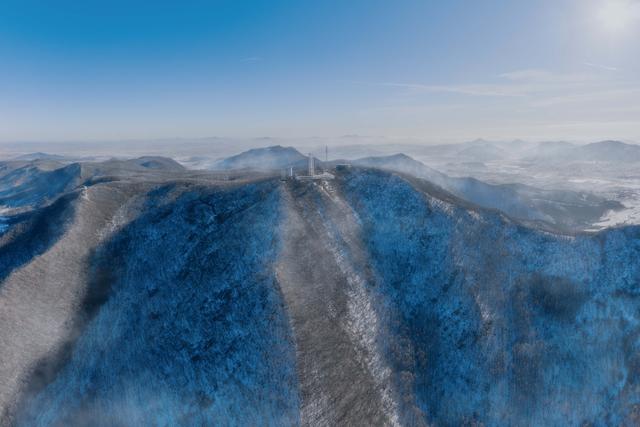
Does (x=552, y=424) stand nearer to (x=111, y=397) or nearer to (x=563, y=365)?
(x=563, y=365)

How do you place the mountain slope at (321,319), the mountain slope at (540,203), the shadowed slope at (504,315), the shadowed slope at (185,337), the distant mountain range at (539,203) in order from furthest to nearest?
the distant mountain range at (539,203) < the mountain slope at (540,203) < the shadowed slope at (504,315) < the mountain slope at (321,319) < the shadowed slope at (185,337)

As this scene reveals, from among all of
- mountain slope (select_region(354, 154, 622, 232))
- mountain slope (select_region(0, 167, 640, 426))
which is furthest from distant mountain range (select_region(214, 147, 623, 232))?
mountain slope (select_region(0, 167, 640, 426))

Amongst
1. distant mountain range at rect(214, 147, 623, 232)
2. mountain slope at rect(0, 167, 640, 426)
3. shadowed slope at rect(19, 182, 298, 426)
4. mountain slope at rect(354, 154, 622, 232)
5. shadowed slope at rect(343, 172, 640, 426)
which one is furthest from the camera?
distant mountain range at rect(214, 147, 623, 232)

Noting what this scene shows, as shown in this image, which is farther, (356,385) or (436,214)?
(436,214)

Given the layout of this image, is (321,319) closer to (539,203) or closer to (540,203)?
(539,203)

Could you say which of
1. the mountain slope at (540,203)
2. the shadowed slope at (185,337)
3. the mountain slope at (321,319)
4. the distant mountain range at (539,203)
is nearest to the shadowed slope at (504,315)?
the mountain slope at (321,319)

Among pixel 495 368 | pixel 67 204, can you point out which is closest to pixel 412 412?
pixel 495 368

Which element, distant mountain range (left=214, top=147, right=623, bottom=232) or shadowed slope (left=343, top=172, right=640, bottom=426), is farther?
distant mountain range (left=214, top=147, right=623, bottom=232)

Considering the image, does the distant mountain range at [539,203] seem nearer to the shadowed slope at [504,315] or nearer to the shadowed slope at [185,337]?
the shadowed slope at [504,315]

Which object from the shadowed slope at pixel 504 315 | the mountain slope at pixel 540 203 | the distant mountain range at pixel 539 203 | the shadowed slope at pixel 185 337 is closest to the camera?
the shadowed slope at pixel 185 337

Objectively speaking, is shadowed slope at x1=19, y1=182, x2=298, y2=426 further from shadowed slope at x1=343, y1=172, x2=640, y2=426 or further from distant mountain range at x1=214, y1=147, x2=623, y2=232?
distant mountain range at x1=214, y1=147, x2=623, y2=232

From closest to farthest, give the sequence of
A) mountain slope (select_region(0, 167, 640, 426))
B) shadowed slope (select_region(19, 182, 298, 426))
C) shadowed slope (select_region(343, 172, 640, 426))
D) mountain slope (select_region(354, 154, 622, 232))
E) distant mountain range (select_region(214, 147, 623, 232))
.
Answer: shadowed slope (select_region(19, 182, 298, 426))
mountain slope (select_region(0, 167, 640, 426))
shadowed slope (select_region(343, 172, 640, 426))
mountain slope (select_region(354, 154, 622, 232))
distant mountain range (select_region(214, 147, 623, 232))
